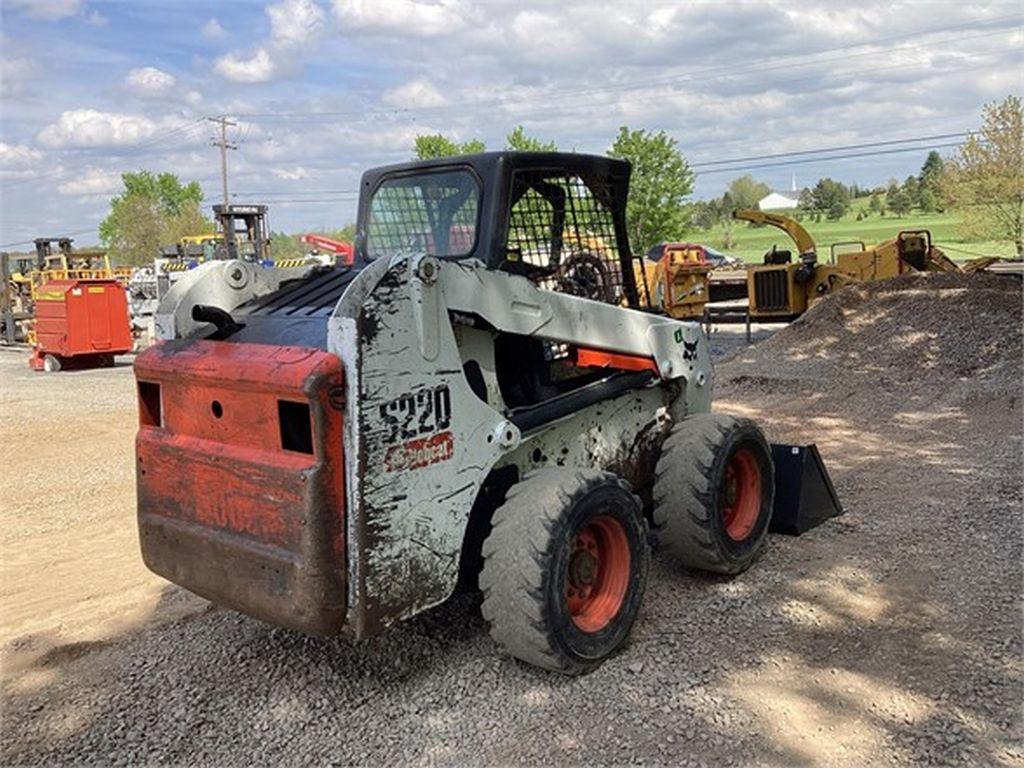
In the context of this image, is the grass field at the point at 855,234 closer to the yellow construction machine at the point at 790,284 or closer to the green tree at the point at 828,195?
the green tree at the point at 828,195

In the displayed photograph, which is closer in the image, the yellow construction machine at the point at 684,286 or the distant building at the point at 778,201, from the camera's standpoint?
the yellow construction machine at the point at 684,286

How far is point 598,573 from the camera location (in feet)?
13.5

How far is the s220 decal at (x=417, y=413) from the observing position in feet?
11.1

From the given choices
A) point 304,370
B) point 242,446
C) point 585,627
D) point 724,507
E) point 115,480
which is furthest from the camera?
point 115,480

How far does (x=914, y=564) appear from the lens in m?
4.93

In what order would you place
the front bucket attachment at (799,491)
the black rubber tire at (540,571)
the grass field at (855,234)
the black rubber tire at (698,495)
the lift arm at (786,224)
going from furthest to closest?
the grass field at (855,234), the lift arm at (786,224), the front bucket attachment at (799,491), the black rubber tire at (698,495), the black rubber tire at (540,571)

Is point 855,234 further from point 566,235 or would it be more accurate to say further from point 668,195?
point 566,235

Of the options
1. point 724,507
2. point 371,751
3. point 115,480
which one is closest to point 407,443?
point 371,751

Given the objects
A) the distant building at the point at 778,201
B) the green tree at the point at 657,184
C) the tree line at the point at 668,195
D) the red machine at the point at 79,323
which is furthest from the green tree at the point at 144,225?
the distant building at the point at 778,201

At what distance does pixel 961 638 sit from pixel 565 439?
1.96 metres

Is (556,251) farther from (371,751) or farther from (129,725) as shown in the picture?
(129,725)

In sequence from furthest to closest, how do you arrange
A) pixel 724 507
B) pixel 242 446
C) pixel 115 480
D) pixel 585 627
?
pixel 115 480 → pixel 724 507 → pixel 585 627 → pixel 242 446

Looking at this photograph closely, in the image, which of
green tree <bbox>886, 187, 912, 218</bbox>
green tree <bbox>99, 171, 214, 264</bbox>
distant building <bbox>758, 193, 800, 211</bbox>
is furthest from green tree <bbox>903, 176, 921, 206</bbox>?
green tree <bbox>99, 171, 214, 264</bbox>

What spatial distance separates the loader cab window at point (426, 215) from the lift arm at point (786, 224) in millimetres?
14238
